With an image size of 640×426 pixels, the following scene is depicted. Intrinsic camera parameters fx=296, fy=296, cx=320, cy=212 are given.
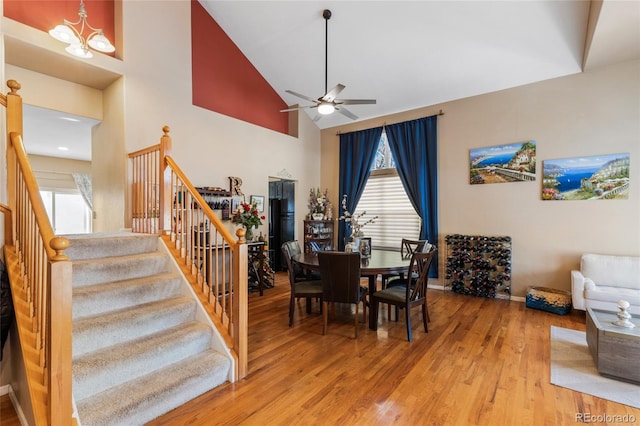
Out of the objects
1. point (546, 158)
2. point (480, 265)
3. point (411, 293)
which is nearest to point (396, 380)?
point (411, 293)

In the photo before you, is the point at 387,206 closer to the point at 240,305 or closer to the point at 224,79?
the point at 224,79

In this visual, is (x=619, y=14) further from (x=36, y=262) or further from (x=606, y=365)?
(x=36, y=262)

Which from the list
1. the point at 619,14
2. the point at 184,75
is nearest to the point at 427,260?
the point at 619,14

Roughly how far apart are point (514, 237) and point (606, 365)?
2567mm

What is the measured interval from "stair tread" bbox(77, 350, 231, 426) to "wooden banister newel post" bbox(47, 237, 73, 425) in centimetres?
22

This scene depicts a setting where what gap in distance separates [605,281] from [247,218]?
5125mm

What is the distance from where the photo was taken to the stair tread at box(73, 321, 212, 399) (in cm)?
186

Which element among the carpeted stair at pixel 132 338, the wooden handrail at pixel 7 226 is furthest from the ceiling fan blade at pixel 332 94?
the wooden handrail at pixel 7 226

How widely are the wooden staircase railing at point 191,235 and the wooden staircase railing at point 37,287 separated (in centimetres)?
103

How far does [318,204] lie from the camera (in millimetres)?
6566

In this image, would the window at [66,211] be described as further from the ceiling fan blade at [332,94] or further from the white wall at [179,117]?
the ceiling fan blade at [332,94]

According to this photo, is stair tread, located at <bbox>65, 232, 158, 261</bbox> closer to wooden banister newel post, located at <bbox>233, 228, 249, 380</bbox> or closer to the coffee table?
wooden banister newel post, located at <bbox>233, 228, 249, 380</bbox>

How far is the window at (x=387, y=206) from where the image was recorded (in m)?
5.86

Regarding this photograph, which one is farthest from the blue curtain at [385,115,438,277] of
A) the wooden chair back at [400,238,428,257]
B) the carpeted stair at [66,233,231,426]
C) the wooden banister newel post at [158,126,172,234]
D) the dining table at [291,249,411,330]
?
the carpeted stair at [66,233,231,426]
